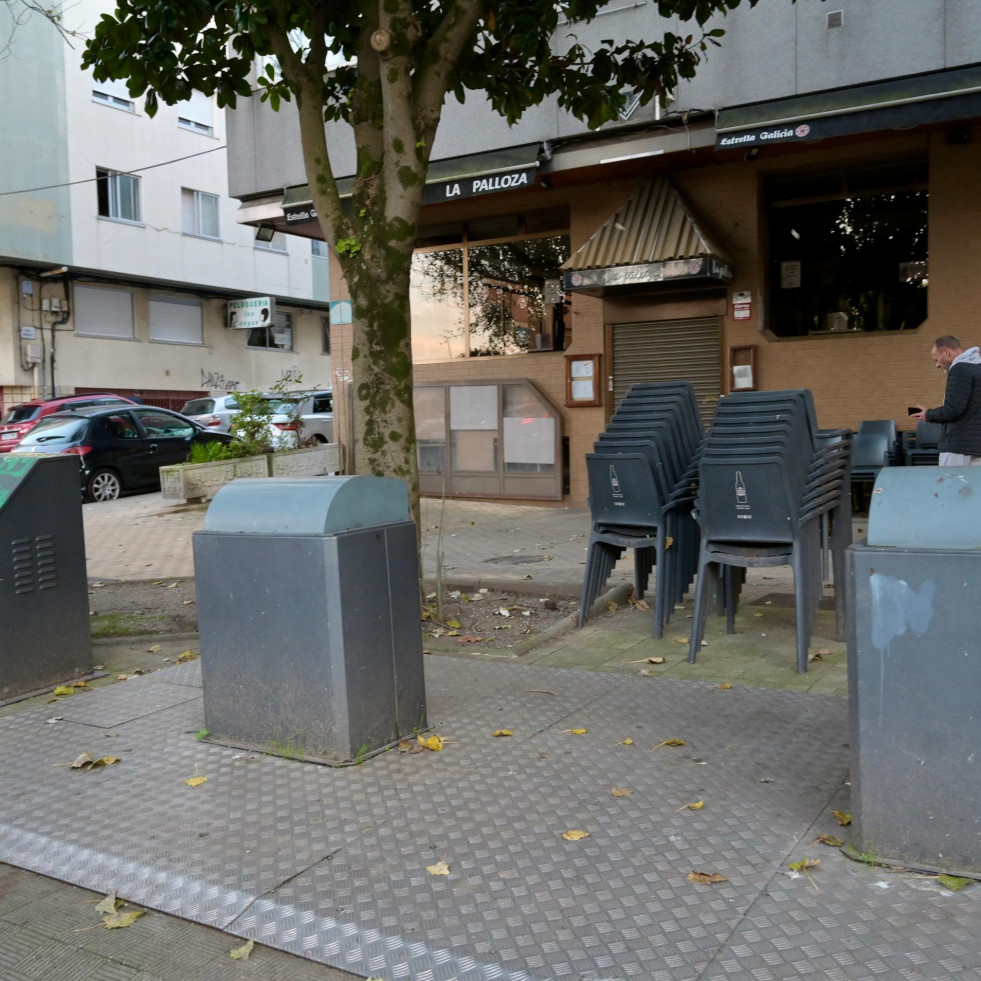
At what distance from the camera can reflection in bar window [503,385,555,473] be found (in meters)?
14.0

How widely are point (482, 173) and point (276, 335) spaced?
2425 cm

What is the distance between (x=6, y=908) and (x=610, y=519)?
158 inches

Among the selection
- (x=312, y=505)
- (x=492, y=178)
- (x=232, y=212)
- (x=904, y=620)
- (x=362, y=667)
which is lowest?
(x=362, y=667)

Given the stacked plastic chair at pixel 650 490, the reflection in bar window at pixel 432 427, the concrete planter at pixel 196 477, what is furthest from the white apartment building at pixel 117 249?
the stacked plastic chair at pixel 650 490

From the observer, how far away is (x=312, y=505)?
Answer: 4.25m

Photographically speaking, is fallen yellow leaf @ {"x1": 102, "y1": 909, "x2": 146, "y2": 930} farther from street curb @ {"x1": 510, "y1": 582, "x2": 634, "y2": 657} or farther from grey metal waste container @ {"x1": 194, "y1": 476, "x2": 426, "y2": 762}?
street curb @ {"x1": 510, "y1": 582, "x2": 634, "y2": 657}

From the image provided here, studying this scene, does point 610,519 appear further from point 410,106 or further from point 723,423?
point 410,106

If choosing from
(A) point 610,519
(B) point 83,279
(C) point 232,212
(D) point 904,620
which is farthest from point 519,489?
(C) point 232,212

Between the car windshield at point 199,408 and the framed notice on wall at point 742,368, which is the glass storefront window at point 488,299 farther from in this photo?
the car windshield at point 199,408

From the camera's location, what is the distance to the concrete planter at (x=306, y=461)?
14.9m

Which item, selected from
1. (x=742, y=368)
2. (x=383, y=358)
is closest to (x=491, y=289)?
(x=742, y=368)

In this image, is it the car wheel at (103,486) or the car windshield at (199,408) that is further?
the car windshield at (199,408)

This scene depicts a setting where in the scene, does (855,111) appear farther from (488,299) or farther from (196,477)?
(196,477)

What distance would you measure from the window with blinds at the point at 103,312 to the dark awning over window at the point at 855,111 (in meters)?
22.6
